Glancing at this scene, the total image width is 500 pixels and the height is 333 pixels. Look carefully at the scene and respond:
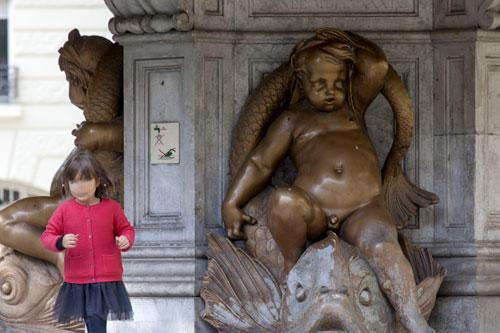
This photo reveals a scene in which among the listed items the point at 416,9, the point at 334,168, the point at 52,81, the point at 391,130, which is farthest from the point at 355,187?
the point at 52,81

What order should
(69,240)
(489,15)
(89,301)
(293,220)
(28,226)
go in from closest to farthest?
(69,240)
(89,301)
(293,220)
(489,15)
(28,226)

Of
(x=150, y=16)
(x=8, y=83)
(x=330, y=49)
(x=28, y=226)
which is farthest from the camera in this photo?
(x=8, y=83)

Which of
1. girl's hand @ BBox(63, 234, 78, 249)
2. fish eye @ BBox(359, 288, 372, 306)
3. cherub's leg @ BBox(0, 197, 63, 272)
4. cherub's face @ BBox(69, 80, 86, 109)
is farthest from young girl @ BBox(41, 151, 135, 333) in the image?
cherub's face @ BBox(69, 80, 86, 109)

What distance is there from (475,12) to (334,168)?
1.37m

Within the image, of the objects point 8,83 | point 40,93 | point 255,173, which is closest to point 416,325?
point 255,173

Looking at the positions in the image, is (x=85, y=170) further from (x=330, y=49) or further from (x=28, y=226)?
(x=28, y=226)

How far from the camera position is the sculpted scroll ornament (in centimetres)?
667

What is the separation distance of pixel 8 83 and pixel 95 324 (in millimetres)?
9552

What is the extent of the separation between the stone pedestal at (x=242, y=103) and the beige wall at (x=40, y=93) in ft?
22.2

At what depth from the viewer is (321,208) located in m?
6.92

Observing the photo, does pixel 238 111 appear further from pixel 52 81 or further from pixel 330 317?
pixel 52 81

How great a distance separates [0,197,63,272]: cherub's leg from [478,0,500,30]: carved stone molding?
288 cm

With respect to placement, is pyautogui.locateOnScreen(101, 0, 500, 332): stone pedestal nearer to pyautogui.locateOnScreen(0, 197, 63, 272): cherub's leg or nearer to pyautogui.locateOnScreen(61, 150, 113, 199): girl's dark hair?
pyautogui.locateOnScreen(0, 197, 63, 272): cherub's leg

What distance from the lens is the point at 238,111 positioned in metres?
7.50
